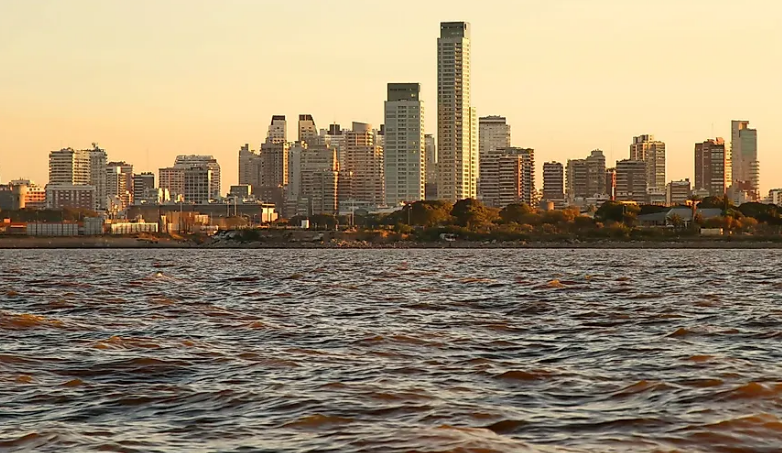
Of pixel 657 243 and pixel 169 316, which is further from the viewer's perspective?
pixel 657 243

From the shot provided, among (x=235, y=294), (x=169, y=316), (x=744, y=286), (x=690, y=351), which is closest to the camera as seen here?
(x=690, y=351)

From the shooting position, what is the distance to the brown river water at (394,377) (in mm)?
15070

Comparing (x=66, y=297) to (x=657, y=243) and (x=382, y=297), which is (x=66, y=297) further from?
(x=657, y=243)

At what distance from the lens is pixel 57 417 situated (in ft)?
54.7

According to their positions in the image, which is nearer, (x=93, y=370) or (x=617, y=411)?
(x=617, y=411)

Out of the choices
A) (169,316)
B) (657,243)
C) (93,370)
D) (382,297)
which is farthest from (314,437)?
(657,243)

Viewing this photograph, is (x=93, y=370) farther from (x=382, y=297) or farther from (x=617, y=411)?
(x=382, y=297)

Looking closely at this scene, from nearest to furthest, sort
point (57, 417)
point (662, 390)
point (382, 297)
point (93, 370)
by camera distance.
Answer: point (57, 417)
point (662, 390)
point (93, 370)
point (382, 297)

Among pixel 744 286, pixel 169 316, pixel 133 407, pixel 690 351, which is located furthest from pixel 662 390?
pixel 744 286

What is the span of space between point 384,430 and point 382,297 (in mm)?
29110

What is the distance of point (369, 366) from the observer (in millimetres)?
22047

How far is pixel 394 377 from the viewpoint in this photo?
20.6 meters

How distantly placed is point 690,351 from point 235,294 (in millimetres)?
27944

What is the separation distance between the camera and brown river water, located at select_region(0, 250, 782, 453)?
15.1 metres
